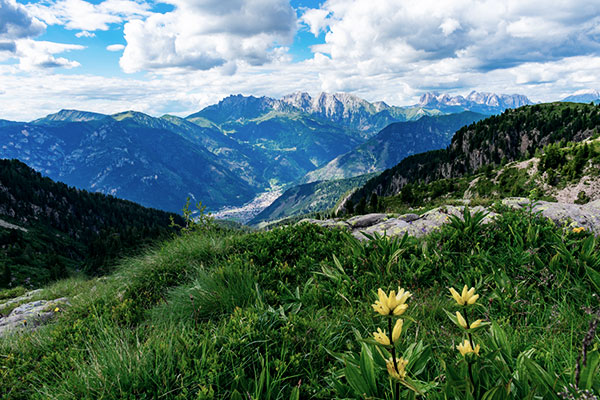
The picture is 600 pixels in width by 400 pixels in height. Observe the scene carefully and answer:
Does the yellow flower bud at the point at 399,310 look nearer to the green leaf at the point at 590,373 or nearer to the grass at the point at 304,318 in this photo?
the grass at the point at 304,318

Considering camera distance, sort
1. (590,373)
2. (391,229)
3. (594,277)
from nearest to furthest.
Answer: (590,373)
(594,277)
(391,229)

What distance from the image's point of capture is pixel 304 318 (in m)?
4.02

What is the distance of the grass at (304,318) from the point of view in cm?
290

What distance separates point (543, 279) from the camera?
4.80 meters

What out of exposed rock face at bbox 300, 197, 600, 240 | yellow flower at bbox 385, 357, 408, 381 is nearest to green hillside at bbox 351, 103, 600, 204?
exposed rock face at bbox 300, 197, 600, 240

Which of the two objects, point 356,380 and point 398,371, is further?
point 356,380

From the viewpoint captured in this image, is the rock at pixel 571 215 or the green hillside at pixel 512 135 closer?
the rock at pixel 571 215

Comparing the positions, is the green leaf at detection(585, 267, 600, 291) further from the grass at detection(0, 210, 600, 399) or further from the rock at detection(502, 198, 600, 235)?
the rock at detection(502, 198, 600, 235)

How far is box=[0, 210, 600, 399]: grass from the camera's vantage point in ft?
9.52

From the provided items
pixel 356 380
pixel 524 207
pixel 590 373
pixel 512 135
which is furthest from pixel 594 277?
pixel 512 135

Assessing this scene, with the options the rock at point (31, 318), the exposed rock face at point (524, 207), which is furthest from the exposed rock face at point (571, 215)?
the rock at point (31, 318)

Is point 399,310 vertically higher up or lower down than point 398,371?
higher up

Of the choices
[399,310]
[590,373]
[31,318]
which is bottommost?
[31,318]

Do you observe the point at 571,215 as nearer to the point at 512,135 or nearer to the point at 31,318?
the point at 31,318
